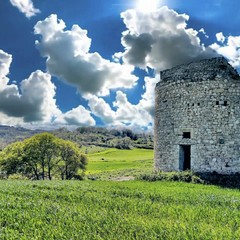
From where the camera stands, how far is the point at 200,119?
20.2 meters

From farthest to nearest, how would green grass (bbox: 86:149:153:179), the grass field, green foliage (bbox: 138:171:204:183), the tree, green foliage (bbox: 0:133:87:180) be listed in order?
the tree
green foliage (bbox: 0:133:87:180)
green grass (bbox: 86:149:153:179)
green foliage (bbox: 138:171:204:183)
the grass field

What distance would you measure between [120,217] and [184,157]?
14356 millimetres

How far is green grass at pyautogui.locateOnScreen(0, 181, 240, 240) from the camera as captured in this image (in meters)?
7.00

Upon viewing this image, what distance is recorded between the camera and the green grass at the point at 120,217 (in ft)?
23.0

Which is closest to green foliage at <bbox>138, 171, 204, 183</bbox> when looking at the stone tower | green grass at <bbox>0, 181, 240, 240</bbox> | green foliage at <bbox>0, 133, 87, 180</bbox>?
the stone tower

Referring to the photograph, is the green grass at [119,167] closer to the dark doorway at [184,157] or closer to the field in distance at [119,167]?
the field in distance at [119,167]

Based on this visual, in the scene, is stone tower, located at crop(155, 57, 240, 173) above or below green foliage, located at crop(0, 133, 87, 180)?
above

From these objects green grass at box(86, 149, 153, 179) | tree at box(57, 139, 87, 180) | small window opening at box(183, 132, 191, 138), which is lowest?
green grass at box(86, 149, 153, 179)

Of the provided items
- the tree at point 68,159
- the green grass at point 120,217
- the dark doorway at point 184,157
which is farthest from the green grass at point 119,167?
the green grass at point 120,217

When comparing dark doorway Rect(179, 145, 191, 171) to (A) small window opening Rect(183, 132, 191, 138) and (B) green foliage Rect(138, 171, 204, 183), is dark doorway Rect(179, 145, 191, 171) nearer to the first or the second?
(A) small window opening Rect(183, 132, 191, 138)

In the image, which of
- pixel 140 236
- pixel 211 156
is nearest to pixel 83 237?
pixel 140 236

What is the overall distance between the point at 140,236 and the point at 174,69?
668 inches

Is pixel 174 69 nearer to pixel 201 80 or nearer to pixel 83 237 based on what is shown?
pixel 201 80

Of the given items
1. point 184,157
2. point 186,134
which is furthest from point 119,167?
point 186,134
